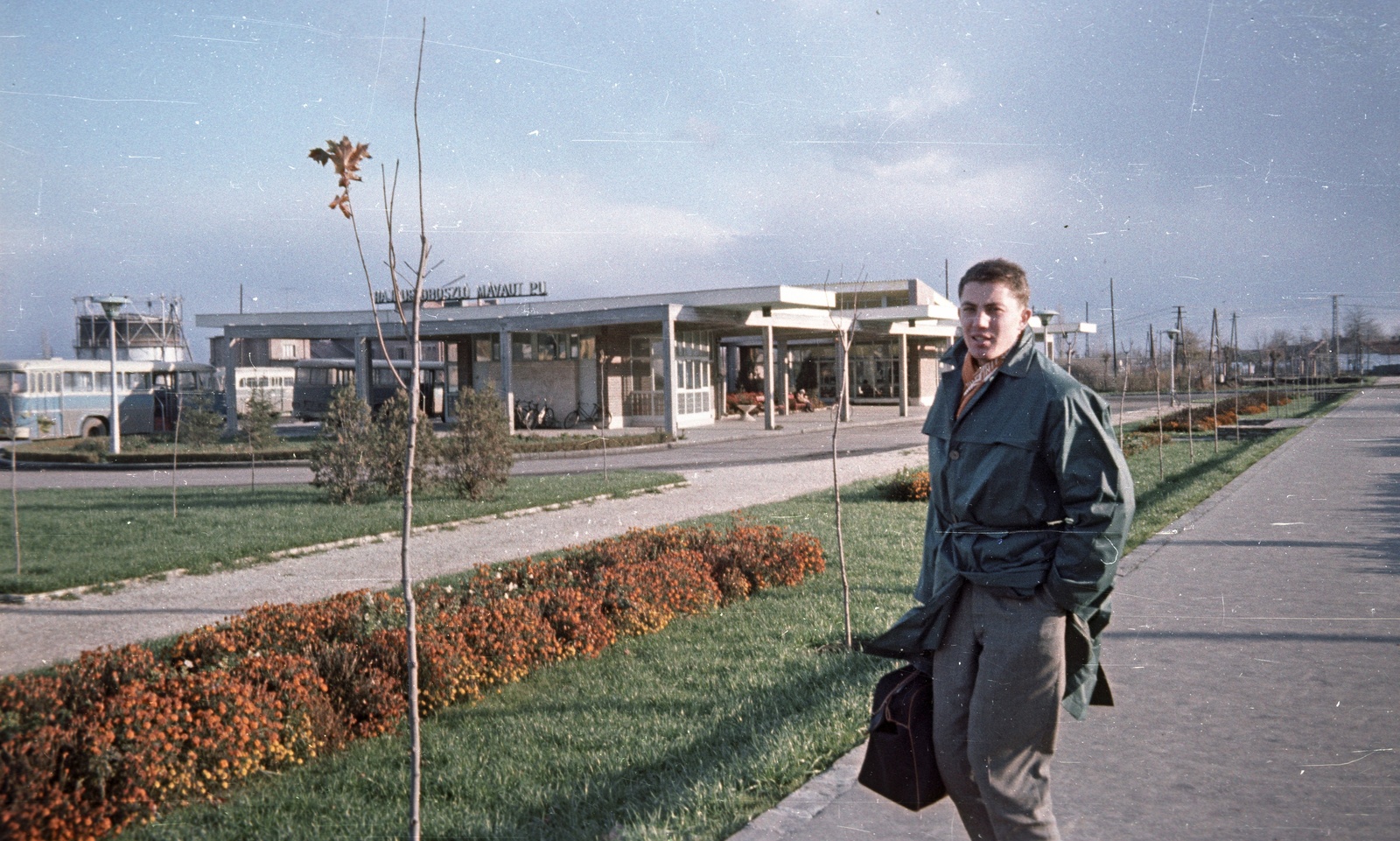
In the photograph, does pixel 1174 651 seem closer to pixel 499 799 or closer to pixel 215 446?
pixel 499 799

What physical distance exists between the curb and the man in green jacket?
8152 millimetres

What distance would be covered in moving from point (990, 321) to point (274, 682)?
11.7 ft

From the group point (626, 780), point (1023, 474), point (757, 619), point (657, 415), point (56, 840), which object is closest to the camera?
point (1023, 474)

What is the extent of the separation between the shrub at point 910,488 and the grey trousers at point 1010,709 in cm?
1161

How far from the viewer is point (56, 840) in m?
3.44

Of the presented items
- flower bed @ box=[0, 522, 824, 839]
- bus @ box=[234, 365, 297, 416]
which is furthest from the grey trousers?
bus @ box=[234, 365, 297, 416]

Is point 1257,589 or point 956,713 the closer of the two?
point 956,713

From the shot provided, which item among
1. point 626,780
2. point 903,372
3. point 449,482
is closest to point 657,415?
point 903,372

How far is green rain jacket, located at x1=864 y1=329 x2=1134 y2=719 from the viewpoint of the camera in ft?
8.75

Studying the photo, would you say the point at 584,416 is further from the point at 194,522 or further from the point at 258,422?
the point at 194,522

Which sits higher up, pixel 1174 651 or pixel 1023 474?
pixel 1023 474

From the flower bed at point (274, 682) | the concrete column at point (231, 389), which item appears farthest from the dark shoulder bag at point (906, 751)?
the concrete column at point (231, 389)

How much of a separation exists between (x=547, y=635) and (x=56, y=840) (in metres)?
2.80

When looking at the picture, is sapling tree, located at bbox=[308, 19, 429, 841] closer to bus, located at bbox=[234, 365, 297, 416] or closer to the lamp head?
the lamp head
